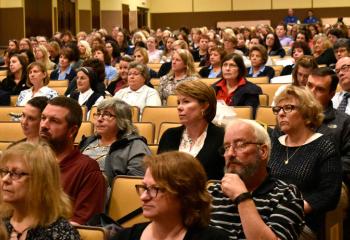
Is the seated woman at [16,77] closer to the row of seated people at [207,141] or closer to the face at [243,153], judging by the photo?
Answer: the row of seated people at [207,141]

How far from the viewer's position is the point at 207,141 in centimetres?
423

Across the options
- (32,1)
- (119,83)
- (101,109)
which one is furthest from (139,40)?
(101,109)

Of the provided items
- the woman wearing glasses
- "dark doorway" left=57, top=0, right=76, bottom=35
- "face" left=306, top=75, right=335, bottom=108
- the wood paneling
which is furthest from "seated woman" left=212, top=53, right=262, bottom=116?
"dark doorway" left=57, top=0, right=76, bottom=35

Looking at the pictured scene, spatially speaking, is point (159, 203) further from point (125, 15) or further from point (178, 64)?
point (125, 15)

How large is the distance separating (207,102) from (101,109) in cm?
78

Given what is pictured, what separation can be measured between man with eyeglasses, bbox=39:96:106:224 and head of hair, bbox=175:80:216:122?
747mm

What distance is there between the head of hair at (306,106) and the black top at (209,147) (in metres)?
0.57

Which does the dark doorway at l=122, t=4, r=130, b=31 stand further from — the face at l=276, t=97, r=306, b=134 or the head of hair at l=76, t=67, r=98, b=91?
the face at l=276, t=97, r=306, b=134

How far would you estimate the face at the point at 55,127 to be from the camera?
394cm

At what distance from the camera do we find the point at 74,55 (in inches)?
392

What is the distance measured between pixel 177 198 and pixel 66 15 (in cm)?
2024

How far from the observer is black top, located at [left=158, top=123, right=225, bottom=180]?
4.11 metres

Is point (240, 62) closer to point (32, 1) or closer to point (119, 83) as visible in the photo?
point (119, 83)

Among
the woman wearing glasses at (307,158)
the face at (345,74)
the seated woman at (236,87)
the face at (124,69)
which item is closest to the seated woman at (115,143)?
the woman wearing glasses at (307,158)
